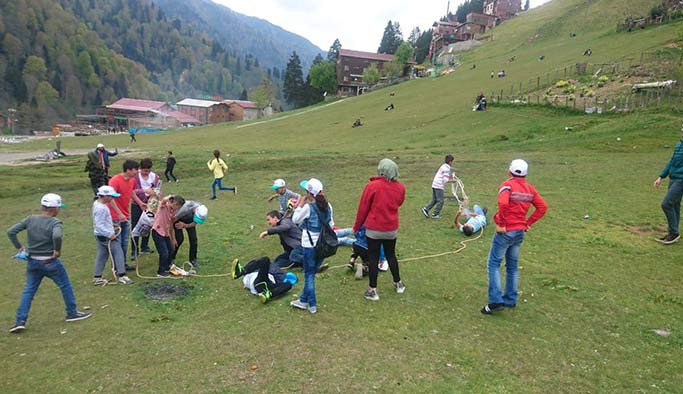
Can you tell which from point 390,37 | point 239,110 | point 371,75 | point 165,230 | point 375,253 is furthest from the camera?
point 390,37

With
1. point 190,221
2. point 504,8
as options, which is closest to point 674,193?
point 190,221

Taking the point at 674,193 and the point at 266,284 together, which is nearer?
the point at 266,284

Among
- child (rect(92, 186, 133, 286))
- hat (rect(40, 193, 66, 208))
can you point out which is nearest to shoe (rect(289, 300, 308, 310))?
child (rect(92, 186, 133, 286))

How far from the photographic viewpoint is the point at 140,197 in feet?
32.5

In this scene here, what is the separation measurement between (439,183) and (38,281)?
992 centimetres

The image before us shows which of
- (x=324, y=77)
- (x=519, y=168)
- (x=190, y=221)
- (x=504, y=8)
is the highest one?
(x=504, y=8)

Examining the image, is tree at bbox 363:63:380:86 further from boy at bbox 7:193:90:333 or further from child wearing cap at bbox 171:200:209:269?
boy at bbox 7:193:90:333

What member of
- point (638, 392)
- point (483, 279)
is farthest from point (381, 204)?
point (638, 392)

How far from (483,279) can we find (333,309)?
3.38 metres

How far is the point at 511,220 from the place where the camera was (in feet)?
20.9

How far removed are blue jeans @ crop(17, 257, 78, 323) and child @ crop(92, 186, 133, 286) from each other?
4.75 feet

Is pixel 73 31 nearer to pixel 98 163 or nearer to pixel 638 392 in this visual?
pixel 98 163

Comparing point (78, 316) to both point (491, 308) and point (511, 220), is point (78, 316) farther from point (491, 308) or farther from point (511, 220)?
Result: point (511, 220)

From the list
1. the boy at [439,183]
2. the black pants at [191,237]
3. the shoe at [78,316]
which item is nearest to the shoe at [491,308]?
the boy at [439,183]
